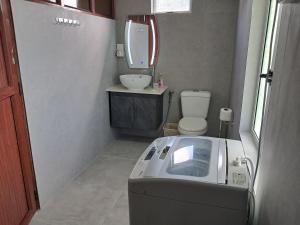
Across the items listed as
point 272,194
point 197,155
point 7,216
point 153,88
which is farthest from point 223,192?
point 153,88

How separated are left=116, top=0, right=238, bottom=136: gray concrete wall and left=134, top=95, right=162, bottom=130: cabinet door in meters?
0.49

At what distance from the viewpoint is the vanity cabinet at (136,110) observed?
10.4 ft

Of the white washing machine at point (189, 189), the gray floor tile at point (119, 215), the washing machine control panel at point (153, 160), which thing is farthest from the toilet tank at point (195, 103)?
the white washing machine at point (189, 189)

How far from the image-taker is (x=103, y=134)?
10.8ft

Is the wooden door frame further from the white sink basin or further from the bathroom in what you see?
the white sink basin

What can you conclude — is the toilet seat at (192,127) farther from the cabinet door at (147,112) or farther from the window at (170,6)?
the window at (170,6)

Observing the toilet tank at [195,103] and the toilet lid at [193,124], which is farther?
the toilet tank at [195,103]

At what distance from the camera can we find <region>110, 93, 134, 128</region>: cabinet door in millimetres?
3232

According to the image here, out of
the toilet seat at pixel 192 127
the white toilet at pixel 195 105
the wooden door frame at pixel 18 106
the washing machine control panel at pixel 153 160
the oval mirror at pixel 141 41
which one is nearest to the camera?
the washing machine control panel at pixel 153 160

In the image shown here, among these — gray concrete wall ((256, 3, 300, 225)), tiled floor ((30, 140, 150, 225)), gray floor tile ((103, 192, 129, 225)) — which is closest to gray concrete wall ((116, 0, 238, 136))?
tiled floor ((30, 140, 150, 225))

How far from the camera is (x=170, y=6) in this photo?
3287 millimetres

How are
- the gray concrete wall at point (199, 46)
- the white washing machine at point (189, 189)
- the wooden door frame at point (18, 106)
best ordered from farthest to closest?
the gray concrete wall at point (199, 46)
the wooden door frame at point (18, 106)
the white washing machine at point (189, 189)

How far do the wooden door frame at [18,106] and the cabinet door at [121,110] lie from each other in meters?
1.49

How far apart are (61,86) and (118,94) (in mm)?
1026
